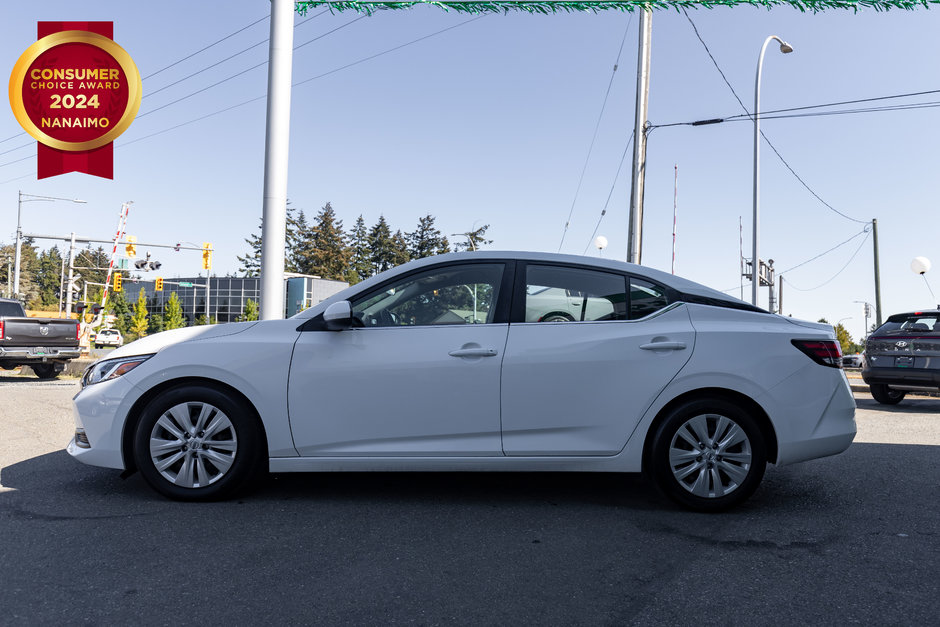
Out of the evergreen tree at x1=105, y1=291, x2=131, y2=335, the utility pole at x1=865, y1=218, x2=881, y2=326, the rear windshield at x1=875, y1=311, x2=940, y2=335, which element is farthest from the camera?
the evergreen tree at x1=105, y1=291, x2=131, y2=335

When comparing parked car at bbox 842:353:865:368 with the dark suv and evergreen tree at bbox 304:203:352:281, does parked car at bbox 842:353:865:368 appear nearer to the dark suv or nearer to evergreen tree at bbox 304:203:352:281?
the dark suv

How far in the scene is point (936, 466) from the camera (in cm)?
613

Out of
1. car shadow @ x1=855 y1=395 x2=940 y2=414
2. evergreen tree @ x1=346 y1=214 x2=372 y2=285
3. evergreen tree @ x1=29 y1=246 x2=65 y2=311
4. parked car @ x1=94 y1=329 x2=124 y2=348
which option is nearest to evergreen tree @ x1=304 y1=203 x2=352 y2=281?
evergreen tree @ x1=346 y1=214 x2=372 y2=285

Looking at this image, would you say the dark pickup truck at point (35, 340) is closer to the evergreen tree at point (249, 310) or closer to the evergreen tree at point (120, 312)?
the evergreen tree at point (249, 310)

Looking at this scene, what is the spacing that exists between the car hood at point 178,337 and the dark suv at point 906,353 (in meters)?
10.8

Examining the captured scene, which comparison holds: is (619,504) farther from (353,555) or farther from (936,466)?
(936,466)

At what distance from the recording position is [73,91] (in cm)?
970

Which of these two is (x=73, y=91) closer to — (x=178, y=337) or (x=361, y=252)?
(x=178, y=337)

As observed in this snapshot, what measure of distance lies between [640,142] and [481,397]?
11.8 m

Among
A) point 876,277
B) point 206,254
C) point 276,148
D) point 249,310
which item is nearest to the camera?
point 276,148

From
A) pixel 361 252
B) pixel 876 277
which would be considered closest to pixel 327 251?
pixel 361 252

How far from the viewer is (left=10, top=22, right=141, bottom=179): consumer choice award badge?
9.45 m

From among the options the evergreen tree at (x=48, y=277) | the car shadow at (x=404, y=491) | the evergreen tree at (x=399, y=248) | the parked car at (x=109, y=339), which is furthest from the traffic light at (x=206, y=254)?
the evergreen tree at (x=48, y=277)

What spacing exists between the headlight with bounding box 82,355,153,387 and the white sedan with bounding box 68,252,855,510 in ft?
0.07
